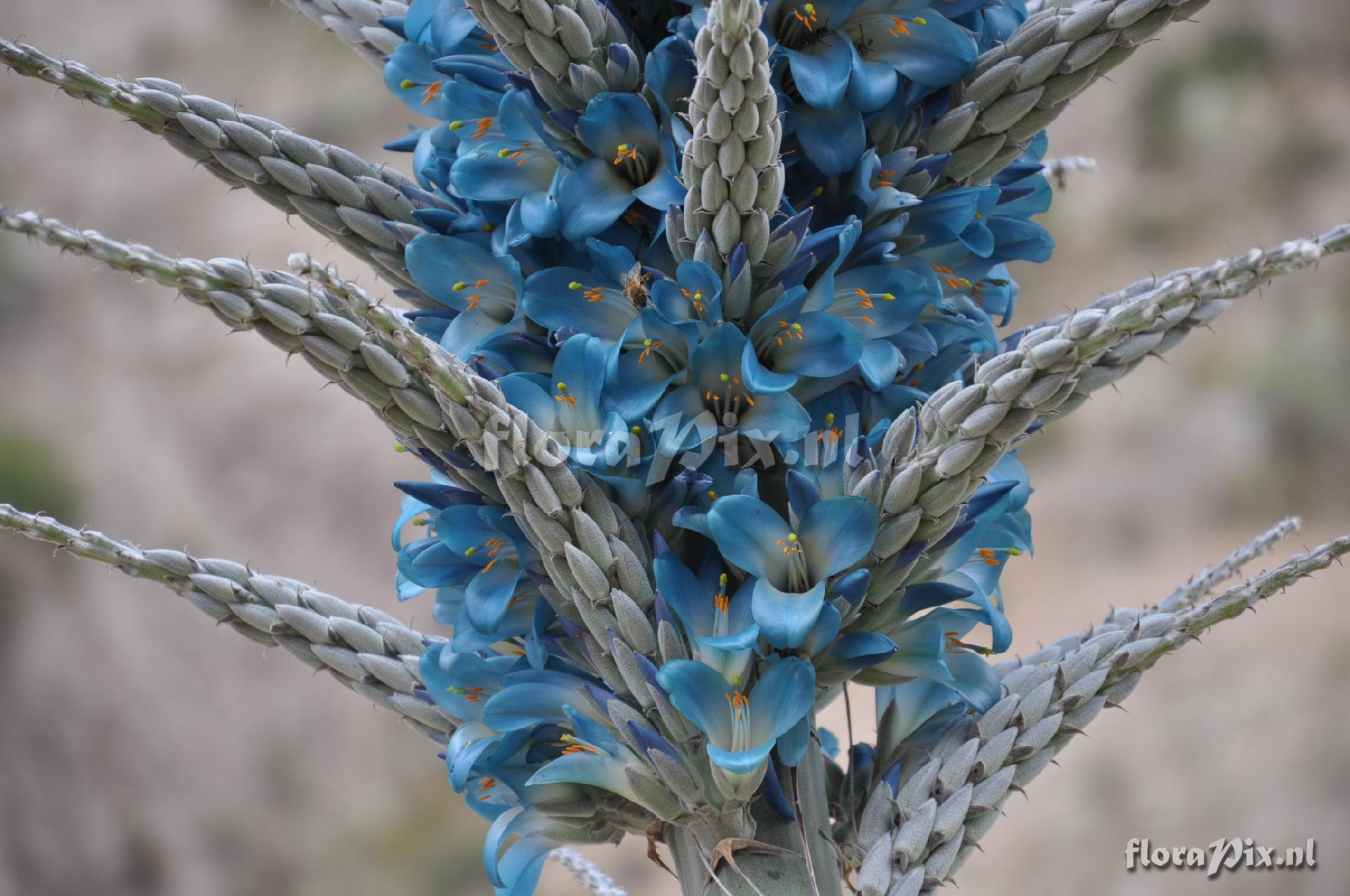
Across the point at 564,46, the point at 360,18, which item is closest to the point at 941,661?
the point at 564,46

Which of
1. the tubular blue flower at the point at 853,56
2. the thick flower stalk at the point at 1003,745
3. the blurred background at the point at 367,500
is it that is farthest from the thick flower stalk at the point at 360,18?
the blurred background at the point at 367,500

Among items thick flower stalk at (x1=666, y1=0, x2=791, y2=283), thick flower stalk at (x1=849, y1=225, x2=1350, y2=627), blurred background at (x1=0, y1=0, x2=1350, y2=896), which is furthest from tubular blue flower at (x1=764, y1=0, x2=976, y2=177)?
blurred background at (x1=0, y1=0, x2=1350, y2=896)

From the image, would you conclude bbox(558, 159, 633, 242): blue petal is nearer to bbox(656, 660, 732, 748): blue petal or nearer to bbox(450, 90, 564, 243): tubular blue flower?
bbox(450, 90, 564, 243): tubular blue flower

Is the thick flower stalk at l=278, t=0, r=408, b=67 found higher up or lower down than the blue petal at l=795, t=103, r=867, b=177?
higher up

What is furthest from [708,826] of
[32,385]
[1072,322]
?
[32,385]

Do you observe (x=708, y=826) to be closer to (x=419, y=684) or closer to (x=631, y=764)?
(x=631, y=764)
